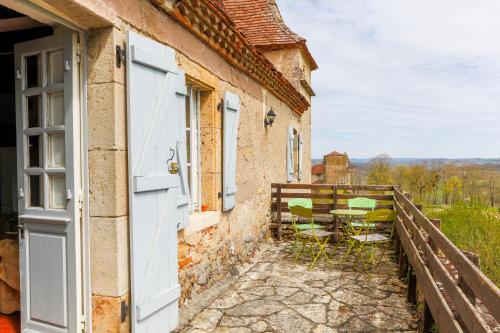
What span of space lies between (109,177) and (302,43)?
904 centimetres

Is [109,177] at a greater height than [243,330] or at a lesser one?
greater

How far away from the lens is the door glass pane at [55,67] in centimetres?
284

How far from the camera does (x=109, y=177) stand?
279cm

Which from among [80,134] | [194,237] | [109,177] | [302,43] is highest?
[302,43]

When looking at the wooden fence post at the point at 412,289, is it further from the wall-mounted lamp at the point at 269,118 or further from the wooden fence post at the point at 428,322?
the wall-mounted lamp at the point at 269,118

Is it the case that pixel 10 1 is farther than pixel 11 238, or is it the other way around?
pixel 11 238

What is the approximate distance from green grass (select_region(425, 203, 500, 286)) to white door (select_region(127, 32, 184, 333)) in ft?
14.0

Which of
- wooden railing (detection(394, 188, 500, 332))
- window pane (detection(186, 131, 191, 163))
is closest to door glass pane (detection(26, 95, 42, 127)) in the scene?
window pane (detection(186, 131, 191, 163))

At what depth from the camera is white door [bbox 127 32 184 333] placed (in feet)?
9.46

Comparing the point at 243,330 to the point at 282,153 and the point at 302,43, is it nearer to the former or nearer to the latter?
the point at 282,153

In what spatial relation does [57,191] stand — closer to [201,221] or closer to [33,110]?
[33,110]

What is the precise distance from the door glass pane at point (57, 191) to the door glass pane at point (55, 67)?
728 millimetres

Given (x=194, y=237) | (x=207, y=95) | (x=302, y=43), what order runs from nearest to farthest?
1. (x=194, y=237)
2. (x=207, y=95)
3. (x=302, y=43)

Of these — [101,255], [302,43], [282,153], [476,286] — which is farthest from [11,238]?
[302,43]
